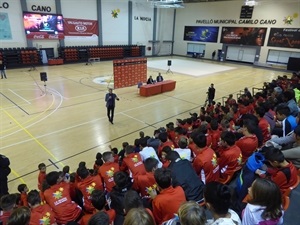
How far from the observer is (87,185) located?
3.54 meters

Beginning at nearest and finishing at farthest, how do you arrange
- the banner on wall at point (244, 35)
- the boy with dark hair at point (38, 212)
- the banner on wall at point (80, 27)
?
the boy with dark hair at point (38, 212)
the banner on wall at point (80, 27)
the banner on wall at point (244, 35)

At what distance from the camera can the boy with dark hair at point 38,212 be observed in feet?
9.26

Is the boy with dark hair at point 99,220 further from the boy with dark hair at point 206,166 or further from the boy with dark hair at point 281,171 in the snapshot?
the boy with dark hair at point 281,171

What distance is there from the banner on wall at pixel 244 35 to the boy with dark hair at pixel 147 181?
24.8 m

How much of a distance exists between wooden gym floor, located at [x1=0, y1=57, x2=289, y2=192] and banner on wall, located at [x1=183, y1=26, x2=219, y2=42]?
12.6 m

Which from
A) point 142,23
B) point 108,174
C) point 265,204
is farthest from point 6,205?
point 142,23

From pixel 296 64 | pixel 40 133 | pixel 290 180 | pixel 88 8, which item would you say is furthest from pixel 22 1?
pixel 296 64

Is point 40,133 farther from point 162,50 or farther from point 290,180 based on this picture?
point 162,50

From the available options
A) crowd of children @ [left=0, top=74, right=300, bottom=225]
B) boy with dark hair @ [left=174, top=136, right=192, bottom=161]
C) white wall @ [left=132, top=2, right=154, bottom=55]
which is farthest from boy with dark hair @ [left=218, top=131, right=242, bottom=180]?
white wall @ [left=132, top=2, right=154, bottom=55]

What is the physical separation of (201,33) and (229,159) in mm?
26824

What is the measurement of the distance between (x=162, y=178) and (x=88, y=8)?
22.9m

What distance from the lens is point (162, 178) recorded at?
269 centimetres

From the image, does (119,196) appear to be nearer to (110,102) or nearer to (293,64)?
(110,102)

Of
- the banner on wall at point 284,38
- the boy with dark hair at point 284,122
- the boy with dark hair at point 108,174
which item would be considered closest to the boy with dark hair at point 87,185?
the boy with dark hair at point 108,174
